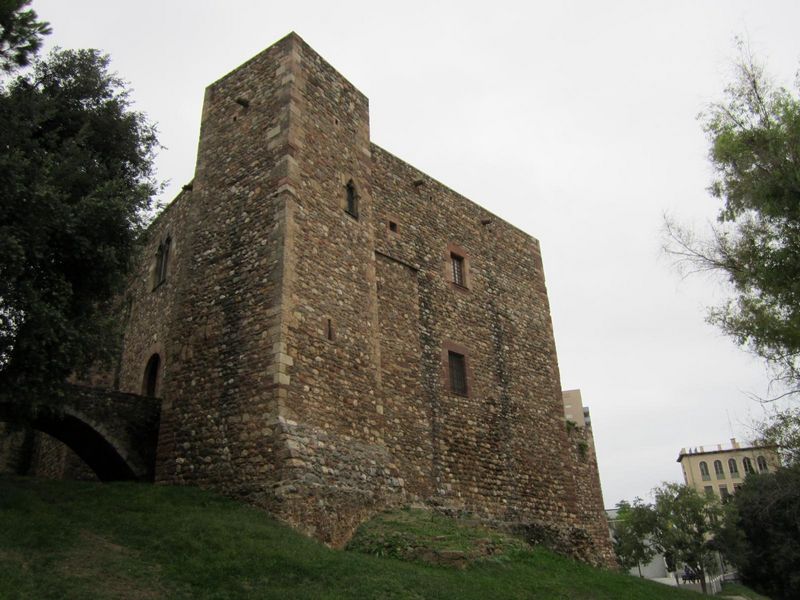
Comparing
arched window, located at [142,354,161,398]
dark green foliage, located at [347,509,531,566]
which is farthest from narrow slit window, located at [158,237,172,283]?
dark green foliage, located at [347,509,531,566]

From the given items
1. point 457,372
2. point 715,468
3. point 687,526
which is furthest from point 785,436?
point 715,468

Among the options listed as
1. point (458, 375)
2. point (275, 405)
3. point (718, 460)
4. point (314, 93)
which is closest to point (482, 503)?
point (458, 375)

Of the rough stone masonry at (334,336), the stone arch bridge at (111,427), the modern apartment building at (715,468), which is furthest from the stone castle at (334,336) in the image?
the modern apartment building at (715,468)

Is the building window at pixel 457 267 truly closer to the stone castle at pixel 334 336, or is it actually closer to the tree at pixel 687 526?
the stone castle at pixel 334 336

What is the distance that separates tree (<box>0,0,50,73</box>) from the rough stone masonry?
4921mm

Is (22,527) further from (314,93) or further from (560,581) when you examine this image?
(314,93)

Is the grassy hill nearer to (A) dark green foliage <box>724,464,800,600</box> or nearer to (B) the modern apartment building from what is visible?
(A) dark green foliage <box>724,464,800,600</box>

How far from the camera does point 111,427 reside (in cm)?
1384

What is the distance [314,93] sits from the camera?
53.1ft

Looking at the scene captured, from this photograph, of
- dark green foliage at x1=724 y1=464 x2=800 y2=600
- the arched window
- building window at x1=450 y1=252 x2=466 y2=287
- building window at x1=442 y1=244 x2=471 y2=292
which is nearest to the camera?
the arched window

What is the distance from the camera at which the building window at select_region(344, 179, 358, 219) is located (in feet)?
52.7

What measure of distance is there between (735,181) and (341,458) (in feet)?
30.5

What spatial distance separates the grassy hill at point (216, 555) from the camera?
344 inches

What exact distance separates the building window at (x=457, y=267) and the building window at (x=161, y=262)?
7.81 m
